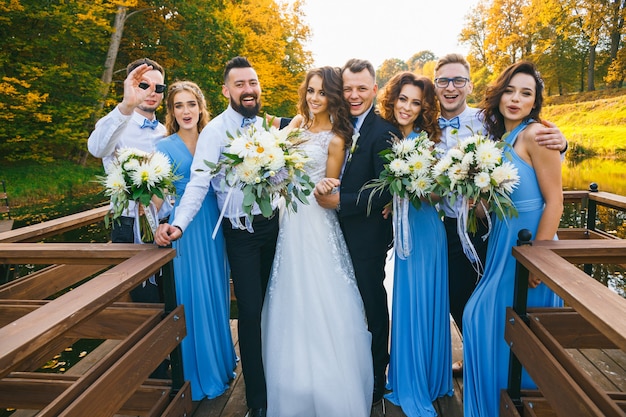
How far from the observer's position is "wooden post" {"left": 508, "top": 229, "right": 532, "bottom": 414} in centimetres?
232

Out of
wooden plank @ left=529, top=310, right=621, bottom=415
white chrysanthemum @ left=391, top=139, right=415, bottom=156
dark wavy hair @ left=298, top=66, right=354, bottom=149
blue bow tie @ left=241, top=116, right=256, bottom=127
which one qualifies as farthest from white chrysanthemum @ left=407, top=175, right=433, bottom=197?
blue bow tie @ left=241, top=116, right=256, bottom=127

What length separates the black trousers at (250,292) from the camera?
2859 millimetres

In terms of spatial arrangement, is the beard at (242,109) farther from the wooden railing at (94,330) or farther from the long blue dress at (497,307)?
the long blue dress at (497,307)

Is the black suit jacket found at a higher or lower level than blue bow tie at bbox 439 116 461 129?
lower

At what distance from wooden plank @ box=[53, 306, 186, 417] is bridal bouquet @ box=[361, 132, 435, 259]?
140 centimetres

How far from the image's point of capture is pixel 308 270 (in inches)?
113

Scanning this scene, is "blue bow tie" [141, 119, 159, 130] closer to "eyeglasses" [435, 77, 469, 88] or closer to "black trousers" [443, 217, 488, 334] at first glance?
"eyeglasses" [435, 77, 469, 88]

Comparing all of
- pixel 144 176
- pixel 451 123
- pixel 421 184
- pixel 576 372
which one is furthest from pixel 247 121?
pixel 576 372

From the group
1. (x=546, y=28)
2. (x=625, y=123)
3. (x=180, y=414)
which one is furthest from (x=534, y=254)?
(x=546, y=28)

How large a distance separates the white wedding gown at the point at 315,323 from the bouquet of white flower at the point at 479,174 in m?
0.81

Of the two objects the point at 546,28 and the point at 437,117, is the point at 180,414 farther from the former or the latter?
the point at 546,28

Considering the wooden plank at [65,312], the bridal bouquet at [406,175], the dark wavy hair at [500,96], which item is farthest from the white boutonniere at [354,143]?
the wooden plank at [65,312]

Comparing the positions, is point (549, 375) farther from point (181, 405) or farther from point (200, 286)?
point (200, 286)

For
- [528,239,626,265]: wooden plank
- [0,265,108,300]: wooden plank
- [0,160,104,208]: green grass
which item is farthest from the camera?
[0,160,104,208]: green grass
